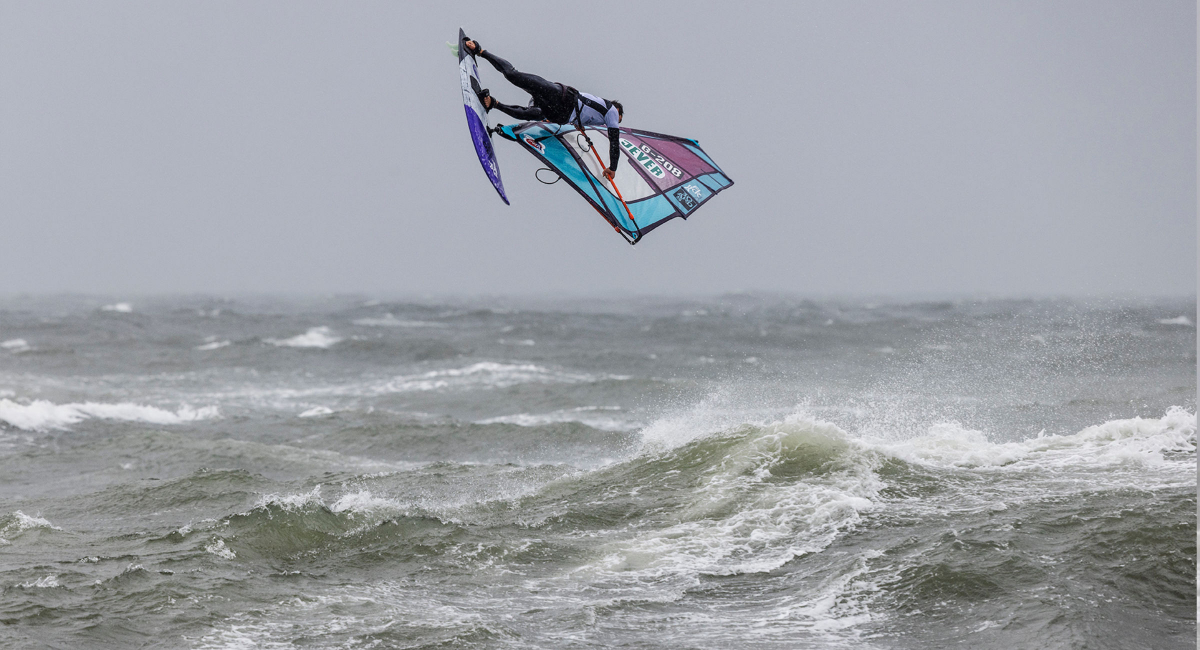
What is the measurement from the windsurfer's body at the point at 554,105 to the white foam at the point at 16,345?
25.2 meters

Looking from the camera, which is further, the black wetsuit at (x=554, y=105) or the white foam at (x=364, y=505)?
the white foam at (x=364, y=505)

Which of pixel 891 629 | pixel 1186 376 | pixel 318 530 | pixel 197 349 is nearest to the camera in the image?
pixel 891 629

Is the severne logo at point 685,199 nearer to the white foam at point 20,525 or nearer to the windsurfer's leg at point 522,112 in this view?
the windsurfer's leg at point 522,112

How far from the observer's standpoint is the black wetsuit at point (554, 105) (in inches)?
269

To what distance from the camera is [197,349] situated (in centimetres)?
2822

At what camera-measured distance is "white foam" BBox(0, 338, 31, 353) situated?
88.6 ft

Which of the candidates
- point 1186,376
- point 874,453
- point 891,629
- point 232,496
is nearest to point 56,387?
point 232,496

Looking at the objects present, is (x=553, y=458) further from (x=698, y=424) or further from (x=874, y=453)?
(x=874, y=453)

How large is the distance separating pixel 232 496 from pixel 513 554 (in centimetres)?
401

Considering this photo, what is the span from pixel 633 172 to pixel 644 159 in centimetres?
21

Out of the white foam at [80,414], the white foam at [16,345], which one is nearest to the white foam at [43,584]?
the white foam at [80,414]

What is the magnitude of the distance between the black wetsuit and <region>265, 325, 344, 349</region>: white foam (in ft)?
77.9

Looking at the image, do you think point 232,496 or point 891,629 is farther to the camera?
point 232,496

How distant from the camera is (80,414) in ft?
54.3
